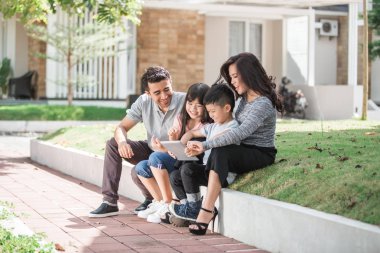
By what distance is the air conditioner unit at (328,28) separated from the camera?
85.8 ft

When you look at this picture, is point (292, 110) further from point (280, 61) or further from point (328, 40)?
point (328, 40)

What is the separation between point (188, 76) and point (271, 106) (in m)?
15.8

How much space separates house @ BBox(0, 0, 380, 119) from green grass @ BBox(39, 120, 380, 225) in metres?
12.3

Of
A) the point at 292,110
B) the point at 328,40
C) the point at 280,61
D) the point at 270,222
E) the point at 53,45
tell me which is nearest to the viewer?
the point at 270,222

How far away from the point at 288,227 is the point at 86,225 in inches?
79.0

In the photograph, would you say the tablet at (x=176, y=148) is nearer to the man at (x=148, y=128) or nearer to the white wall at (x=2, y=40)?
the man at (x=148, y=128)

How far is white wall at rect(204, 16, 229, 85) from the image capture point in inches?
912

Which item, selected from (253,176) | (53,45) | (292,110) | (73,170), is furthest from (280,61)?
(253,176)

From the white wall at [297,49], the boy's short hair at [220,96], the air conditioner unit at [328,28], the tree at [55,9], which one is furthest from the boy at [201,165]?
the air conditioner unit at [328,28]

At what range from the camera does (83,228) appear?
22.7 ft

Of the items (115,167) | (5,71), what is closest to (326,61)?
(5,71)

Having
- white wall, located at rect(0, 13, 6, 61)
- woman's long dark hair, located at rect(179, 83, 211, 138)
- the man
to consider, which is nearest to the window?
white wall, located at rect(0, 13, 6, 61)

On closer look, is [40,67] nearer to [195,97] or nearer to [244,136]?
[195,97]

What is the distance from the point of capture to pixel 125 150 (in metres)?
7.46
